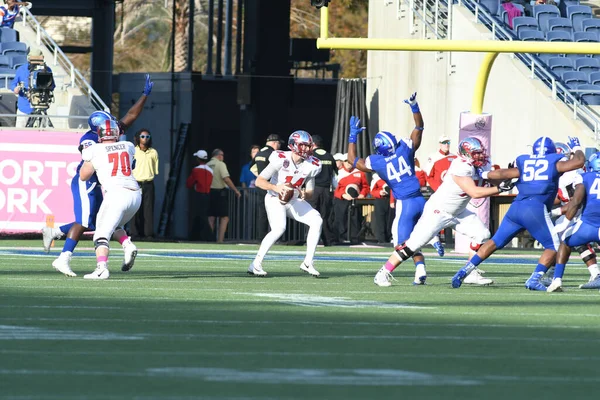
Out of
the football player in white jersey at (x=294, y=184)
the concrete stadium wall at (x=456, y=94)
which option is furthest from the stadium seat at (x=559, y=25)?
the football player in white jersey at (x=294, y=184)

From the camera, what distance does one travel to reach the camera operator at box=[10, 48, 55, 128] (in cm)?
2392

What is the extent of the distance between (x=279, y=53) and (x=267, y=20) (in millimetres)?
805

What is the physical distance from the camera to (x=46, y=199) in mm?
23031

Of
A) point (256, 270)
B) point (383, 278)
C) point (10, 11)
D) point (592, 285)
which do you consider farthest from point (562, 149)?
point (10, 11)

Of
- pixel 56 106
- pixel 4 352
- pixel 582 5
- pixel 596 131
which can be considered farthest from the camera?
pixel 582 5

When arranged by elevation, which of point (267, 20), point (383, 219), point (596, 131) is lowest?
point (383, 219)

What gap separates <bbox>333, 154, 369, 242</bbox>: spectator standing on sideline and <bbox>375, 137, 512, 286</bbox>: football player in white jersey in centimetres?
1032

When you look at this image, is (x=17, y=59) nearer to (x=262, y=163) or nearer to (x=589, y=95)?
(x=262, y=163)

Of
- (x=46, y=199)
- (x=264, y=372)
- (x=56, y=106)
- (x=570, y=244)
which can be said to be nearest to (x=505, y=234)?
(x=570, y=244)

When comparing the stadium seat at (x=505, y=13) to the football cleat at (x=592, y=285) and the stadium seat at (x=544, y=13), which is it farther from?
the football cleat at (x=592, y=285)

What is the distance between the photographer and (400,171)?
14727 mm

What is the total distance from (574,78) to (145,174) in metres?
8.79

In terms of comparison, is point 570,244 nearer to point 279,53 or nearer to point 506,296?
point 506,296

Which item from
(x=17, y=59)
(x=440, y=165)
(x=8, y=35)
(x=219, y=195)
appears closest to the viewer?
(x=440, y=165)
